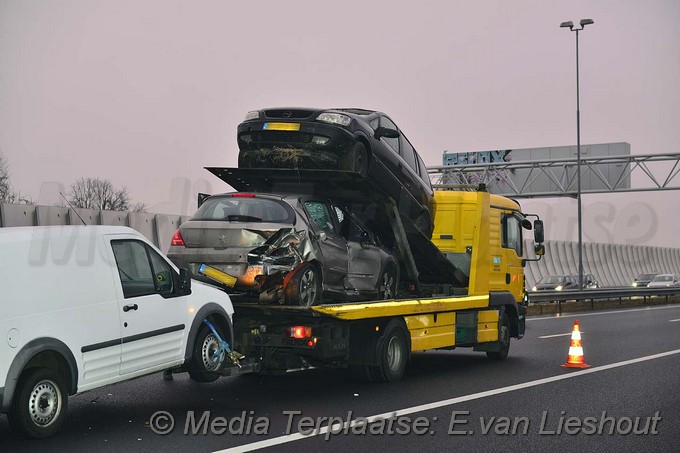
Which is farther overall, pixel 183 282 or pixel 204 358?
pixel 204 358

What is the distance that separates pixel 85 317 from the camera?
8.43 metres

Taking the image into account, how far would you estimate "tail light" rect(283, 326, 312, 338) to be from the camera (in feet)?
36.1

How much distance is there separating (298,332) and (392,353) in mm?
2002

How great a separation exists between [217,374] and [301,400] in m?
1.08

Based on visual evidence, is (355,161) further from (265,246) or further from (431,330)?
(431,330)

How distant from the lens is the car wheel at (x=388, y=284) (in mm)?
12992

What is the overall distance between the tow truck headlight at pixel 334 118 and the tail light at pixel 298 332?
8.35 ft

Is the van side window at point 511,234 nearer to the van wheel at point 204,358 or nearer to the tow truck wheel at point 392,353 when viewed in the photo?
the tow truck wheel at point 392,353

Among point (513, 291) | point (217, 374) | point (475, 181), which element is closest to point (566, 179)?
point (475, 181)

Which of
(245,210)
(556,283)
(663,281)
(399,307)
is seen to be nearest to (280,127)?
(245,210)

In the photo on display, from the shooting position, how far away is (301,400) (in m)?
10.8

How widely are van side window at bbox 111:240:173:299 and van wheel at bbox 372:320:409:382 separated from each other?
3367 mm

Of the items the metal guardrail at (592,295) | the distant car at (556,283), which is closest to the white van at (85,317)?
the metal guardrail at (592,295)

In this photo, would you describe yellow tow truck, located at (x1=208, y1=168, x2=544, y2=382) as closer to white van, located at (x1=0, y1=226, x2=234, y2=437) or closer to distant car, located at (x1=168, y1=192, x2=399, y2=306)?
distant car, located at (x1=168, y1=192, x2=399, y2=306)
